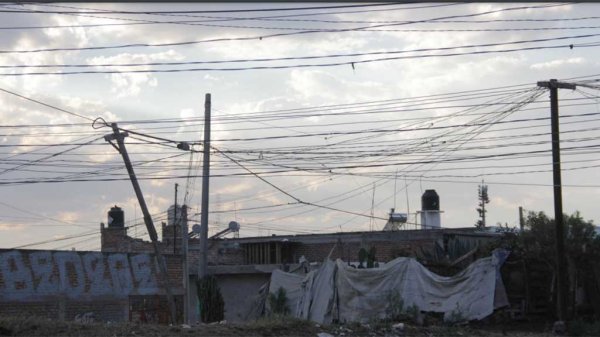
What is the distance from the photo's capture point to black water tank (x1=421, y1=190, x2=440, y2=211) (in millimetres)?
35625

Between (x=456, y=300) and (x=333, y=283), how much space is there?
3578 millimetres

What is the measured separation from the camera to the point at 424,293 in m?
21.5

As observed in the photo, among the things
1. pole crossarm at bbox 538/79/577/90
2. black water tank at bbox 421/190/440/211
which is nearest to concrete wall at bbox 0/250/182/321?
pole crossarm at bbox 538/79/577/90

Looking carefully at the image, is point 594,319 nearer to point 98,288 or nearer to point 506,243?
point 506,243

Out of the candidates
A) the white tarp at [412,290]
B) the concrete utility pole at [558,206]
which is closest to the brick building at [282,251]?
the white tarp at [412,290]

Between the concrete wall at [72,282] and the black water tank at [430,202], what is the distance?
1435 cm

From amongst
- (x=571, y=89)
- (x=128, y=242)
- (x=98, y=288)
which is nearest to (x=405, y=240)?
(x=571, y=89)

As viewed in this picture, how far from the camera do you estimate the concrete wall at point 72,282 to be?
75.0 feet

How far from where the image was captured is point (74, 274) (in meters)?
24.1

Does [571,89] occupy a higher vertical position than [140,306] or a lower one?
higher

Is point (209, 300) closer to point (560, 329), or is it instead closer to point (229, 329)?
point (229, 329)

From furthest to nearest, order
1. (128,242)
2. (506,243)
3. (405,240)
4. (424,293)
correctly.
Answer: (128,242) → (405,240) → (506,243) → (424,293)

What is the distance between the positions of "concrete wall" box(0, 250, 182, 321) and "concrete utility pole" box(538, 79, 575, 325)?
13.2 meters

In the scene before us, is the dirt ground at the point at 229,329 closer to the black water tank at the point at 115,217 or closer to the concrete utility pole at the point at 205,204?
the concrete utility pole at the point at 205,204
